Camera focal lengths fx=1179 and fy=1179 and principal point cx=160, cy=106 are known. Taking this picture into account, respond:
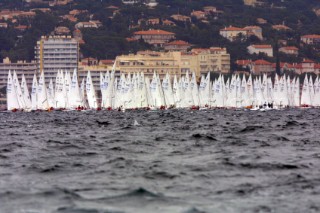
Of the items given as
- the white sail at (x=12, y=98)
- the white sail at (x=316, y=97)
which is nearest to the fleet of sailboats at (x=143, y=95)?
the white sail at (x=12, y=98)

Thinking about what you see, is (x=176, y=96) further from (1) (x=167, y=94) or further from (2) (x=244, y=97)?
(2) (x=244, y=97)

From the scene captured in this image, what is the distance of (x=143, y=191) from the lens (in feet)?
99.3

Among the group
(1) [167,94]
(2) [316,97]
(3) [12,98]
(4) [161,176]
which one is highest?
(4) [161,176]

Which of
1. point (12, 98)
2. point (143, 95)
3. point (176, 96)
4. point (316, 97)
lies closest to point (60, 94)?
point (12, 98)

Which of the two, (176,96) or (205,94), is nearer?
(176,96)

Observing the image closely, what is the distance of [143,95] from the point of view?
5625 inches

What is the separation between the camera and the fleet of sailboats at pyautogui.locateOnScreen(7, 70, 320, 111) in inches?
5512

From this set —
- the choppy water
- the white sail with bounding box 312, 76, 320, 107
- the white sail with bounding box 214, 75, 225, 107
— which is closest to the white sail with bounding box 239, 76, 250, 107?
the white sail with bounding box 214, 75, 225, 107

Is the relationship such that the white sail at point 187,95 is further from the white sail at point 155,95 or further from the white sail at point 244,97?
the white sail at point 244,97

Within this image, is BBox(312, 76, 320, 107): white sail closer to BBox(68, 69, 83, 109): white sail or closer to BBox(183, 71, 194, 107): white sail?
BBox(183, 71, 194, 107): white sail

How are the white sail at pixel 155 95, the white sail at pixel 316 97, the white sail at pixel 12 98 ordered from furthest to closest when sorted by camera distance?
the white sail at pixel 316 97 → the white sail at pixel 155 95 → the white sail at pixel 12 98

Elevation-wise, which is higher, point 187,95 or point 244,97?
point 187,95

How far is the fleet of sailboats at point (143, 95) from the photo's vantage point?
140 metres

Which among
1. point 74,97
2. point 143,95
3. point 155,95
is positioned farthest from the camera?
point 155,95
